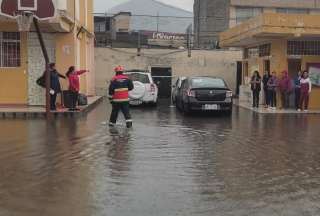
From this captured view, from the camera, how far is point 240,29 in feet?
75.8

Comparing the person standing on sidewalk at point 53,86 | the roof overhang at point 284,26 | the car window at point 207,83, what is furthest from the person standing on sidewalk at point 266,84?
the person standing on sidewalk at point 53,86

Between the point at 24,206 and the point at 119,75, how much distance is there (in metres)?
8.43

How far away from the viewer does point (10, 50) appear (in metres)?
20.1

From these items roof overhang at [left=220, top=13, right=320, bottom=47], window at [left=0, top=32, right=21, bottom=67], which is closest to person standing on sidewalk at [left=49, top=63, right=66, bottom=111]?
window at [left=0, top=32, right=21, bottom=67]

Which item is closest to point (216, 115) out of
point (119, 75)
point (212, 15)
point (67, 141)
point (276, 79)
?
point (276, 79)

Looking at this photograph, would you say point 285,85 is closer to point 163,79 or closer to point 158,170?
point 163,79

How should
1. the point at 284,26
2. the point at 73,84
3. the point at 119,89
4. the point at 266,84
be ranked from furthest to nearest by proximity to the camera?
the point at 266,84 < the point at 284,26 < the point at 73,84 < the point at 119,89

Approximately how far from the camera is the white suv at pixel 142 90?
22.2 meters

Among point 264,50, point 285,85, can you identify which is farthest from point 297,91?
point 264,50

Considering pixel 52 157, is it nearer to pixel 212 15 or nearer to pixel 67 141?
pixel 67 141

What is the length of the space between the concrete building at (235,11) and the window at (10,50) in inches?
803

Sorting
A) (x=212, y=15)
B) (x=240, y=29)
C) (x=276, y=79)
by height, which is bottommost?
(x=276, y=79)

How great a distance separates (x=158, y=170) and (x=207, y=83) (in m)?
10.8

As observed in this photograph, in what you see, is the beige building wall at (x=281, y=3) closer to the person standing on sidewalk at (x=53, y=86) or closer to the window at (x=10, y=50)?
the window at (x=10, y=50)
